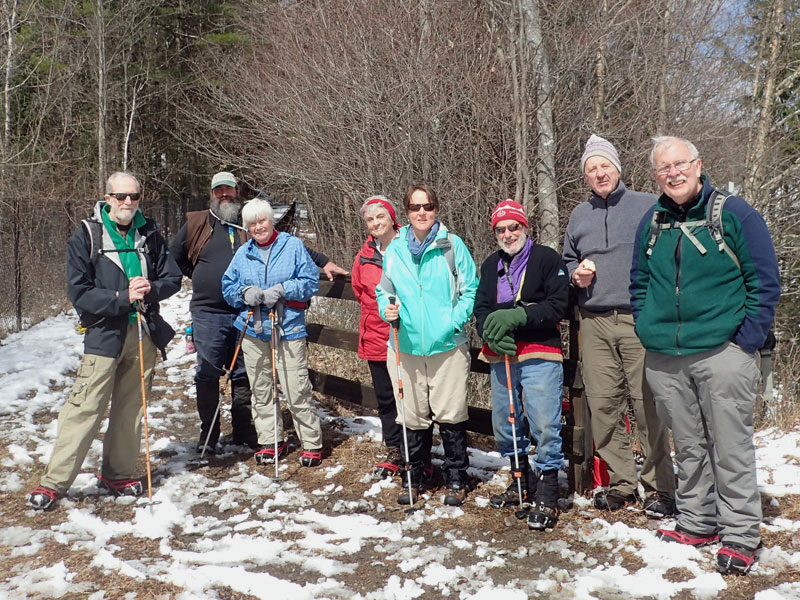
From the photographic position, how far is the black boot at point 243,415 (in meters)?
5.77

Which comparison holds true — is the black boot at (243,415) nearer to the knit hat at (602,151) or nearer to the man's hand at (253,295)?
the man's hand at (253,295)

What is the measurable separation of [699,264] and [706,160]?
28.9ft

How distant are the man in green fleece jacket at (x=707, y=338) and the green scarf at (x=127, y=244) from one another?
3.36 metres

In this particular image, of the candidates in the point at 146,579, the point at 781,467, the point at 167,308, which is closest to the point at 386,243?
the point at 146,579

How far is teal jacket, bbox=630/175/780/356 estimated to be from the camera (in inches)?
133

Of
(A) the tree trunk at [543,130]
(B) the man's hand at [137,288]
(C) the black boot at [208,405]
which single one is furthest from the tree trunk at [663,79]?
(B) the man's hand at [137,288]

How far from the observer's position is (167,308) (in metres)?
13.2

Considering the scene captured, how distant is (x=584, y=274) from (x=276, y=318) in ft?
7.86

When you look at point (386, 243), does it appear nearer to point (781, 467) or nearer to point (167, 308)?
point (781, 467)

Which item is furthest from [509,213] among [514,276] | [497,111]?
[497,111]

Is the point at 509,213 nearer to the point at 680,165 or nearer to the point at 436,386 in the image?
the point at 680,165

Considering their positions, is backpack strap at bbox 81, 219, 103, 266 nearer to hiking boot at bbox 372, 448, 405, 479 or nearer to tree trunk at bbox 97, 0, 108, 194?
hiking boot at bbox 372, 448, 405, 479

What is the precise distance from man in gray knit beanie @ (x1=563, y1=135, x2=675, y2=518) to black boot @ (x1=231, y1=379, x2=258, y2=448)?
9.56ft

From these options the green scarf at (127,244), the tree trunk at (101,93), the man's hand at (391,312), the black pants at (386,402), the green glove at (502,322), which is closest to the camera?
the green glove at (502,322)
